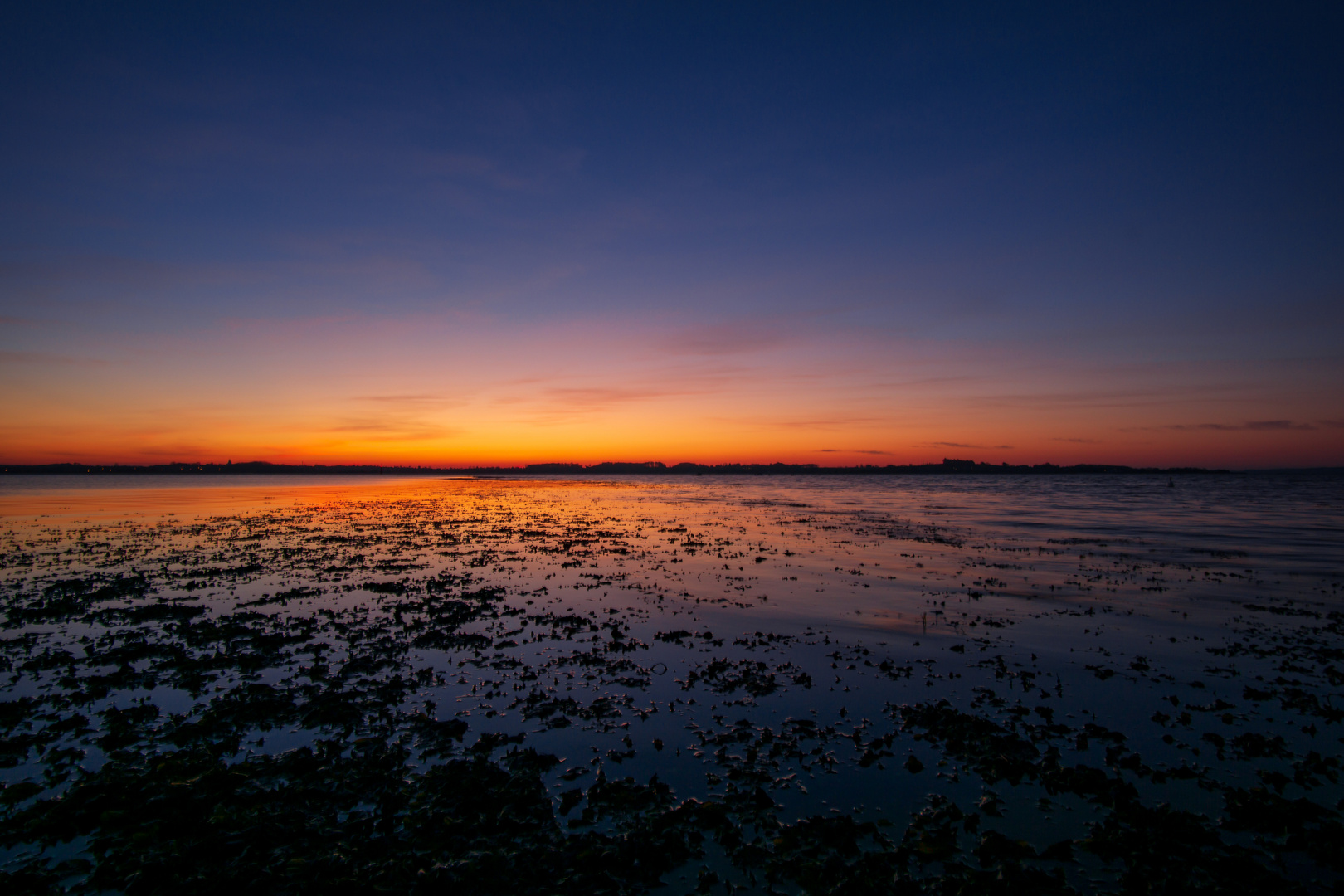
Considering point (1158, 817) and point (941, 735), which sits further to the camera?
point (941, 735)

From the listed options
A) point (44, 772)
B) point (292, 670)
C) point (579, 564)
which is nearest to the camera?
point (44, 772)

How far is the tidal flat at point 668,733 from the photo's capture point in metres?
7.58

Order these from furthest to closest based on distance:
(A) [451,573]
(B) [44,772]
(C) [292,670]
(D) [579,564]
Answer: (D) [579,564], (A) [451,573], (C) [292,670], (B) [44,772]

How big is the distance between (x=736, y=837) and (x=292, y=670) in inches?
474

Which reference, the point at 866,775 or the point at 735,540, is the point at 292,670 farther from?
the point at 735,540

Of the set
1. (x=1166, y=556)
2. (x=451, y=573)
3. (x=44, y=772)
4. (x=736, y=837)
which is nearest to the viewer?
(x=736, y=837)

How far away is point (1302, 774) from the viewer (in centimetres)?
974

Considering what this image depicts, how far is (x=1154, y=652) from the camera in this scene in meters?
16.3

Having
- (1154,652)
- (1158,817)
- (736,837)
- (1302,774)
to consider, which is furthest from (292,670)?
(1154,652)

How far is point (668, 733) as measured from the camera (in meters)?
11.4

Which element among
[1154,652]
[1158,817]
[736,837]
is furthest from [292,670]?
[1154,652]

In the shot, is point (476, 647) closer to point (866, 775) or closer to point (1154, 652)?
point (866, 775)

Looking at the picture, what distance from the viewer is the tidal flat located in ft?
24.9

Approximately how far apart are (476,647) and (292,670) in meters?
4.35
